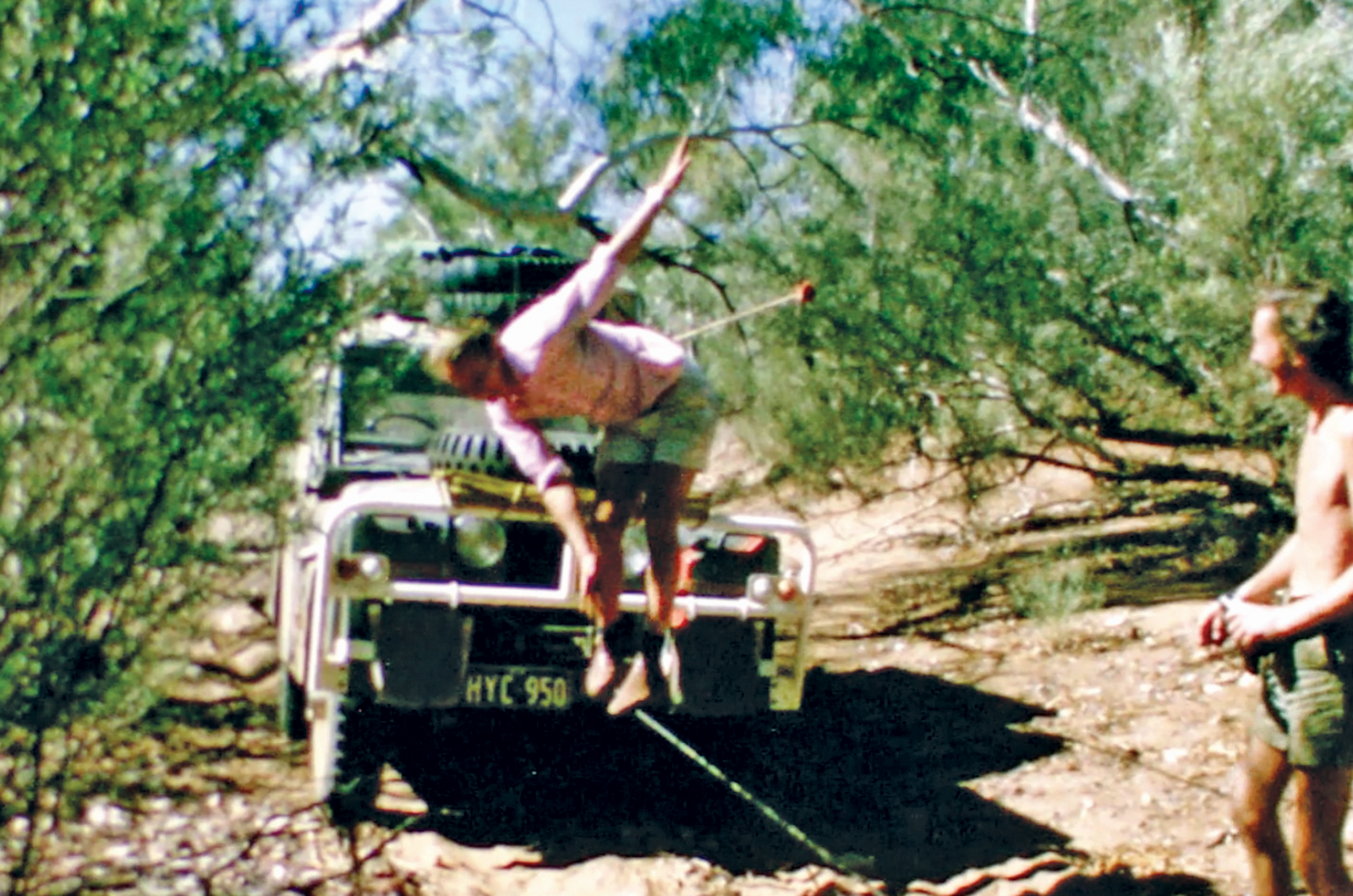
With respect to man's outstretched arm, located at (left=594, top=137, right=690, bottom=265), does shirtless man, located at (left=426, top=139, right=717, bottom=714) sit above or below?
below

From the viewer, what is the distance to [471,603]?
5.53 meters

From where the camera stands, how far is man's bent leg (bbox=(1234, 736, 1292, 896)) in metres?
3.66

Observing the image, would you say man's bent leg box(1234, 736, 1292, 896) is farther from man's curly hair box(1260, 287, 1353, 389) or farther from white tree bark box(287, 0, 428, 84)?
white tree bark box(287, 0, 428, 84)

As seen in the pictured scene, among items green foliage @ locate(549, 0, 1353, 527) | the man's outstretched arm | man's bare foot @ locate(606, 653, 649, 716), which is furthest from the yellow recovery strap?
green foliage @ locate(549, 0, 1353, 527)

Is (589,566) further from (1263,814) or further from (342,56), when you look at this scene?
(1263,814)

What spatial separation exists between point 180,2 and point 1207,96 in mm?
5600

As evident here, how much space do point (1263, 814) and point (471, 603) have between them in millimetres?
3018

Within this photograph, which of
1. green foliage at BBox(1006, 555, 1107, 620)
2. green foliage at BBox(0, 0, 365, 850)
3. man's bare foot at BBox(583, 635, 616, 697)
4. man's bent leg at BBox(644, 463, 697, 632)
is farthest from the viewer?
green foliage at BBox(1006, 555, 1107, 620)

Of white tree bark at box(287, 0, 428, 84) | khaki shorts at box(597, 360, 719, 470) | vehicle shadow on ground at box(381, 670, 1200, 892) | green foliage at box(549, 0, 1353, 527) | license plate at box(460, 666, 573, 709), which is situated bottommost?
vehicle shadow on ground at box(381, 670, 1200, 892)

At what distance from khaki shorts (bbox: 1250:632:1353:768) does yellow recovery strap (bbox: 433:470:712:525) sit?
7.76 ft

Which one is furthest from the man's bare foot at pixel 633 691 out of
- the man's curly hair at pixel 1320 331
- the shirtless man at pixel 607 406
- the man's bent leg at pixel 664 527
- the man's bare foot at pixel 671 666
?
the man's curly hair at pixel 1320 331

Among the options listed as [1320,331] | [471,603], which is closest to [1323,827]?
[1320,331]

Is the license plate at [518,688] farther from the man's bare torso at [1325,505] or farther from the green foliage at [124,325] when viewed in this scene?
the man's bare torso at [1325,505]

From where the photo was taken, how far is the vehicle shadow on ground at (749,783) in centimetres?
585
